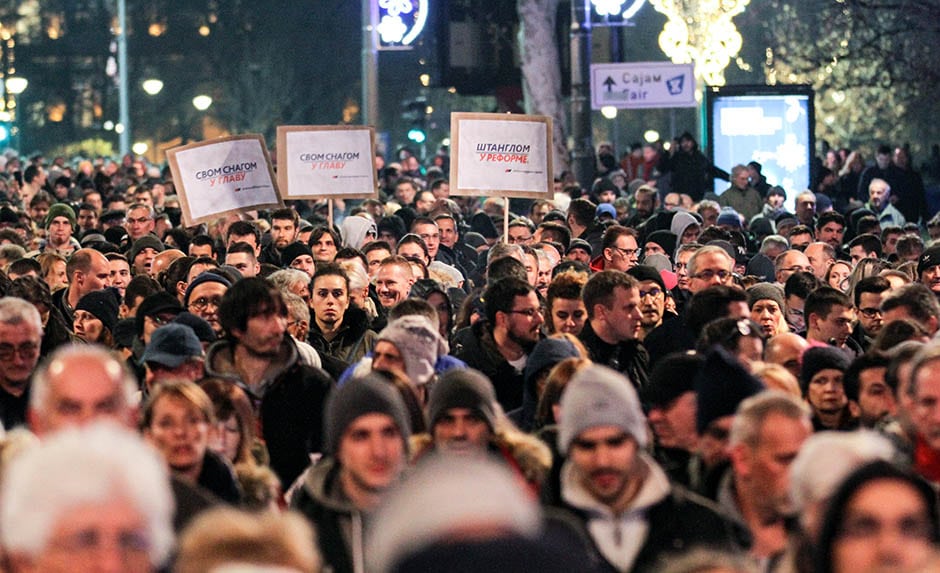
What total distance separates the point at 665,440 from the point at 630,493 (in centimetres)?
148

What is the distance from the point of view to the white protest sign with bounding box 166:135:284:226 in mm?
15312

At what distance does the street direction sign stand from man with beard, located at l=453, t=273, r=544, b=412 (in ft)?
55.2

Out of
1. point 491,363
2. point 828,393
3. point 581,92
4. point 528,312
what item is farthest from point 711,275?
point 581,92

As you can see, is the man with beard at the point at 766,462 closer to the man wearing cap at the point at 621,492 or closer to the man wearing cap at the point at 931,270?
the man wearing cap at the point at 621,492

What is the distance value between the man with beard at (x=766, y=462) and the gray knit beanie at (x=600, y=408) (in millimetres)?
322

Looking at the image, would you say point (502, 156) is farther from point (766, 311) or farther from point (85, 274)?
point (766, 311)

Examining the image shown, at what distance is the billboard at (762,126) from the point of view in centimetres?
2756

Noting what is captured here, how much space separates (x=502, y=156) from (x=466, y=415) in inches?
345

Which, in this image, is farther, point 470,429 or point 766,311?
point 766,311

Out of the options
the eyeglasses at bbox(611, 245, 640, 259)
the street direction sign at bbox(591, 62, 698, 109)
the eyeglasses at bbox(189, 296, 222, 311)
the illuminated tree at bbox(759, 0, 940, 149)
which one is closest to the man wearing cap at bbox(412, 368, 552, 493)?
the eyeglasses at bbox(189, 296, 222, 311)

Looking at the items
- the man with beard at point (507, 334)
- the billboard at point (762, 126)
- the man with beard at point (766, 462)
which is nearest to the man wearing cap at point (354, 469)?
the man with beard at point (766, 462)

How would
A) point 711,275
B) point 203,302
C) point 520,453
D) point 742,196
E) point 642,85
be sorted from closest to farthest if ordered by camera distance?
point 520,453 < point 203,302 < point 711,275 < point 742,196 < point 642,85

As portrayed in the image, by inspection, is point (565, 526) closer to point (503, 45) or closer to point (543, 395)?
point (543, 395)

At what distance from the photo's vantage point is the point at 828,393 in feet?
29.2
